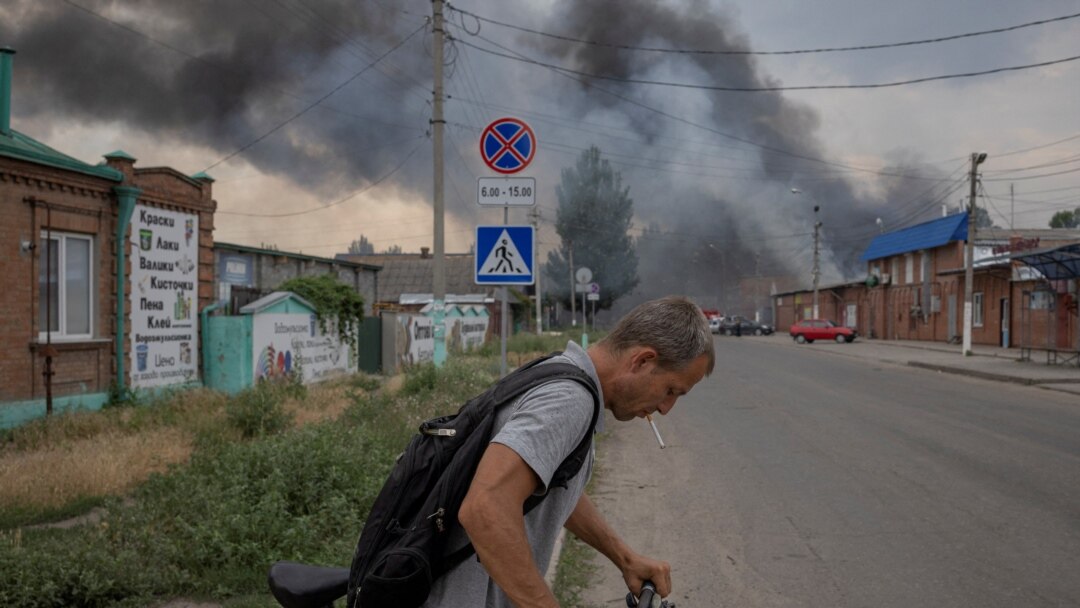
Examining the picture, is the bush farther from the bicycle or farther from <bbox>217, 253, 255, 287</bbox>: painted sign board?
<bbox>217, 253, 255, 287</bbox>: painted sign board

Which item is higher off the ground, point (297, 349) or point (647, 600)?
point (647, 600)

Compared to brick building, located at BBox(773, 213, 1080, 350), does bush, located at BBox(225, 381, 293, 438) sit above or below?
below

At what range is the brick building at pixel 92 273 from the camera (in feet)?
31.6

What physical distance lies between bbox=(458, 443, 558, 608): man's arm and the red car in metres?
43.1

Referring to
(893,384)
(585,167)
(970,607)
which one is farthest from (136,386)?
(585,167)

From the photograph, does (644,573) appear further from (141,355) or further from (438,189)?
(438,189)

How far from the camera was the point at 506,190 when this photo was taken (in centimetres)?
814

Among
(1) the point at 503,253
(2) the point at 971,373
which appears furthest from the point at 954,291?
(1) the point at 503,253

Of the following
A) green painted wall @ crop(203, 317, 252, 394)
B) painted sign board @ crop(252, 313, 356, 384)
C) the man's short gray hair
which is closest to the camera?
the man's short gray hair

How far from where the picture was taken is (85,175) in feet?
35.0

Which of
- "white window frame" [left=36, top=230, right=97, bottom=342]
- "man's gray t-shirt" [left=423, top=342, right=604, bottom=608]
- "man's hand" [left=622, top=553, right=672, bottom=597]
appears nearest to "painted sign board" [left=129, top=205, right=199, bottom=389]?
"white window frame" [left=36, top=230, right=97, bottom=342]

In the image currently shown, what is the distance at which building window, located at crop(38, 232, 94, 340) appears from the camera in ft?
33.3

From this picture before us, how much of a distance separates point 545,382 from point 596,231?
64.0 metres

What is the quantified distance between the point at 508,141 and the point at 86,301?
21.7 ft
